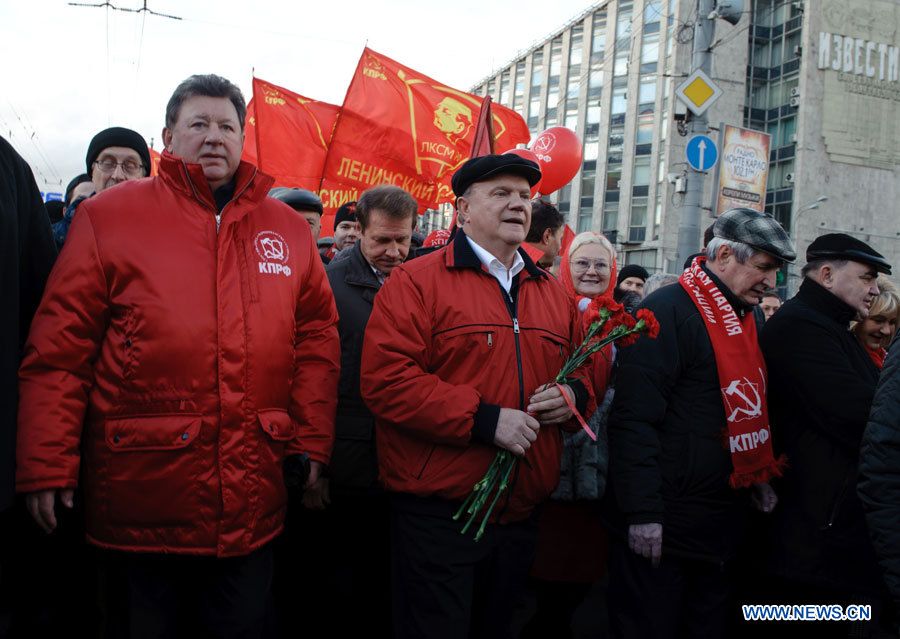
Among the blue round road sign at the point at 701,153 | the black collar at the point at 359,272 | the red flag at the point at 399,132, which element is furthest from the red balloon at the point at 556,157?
the black collar at the point at 359,272

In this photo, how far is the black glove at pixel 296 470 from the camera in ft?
8.46

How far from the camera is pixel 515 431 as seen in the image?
249cm

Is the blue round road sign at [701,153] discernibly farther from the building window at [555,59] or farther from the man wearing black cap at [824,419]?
the building window at [555,59]

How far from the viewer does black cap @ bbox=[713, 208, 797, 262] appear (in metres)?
2.97

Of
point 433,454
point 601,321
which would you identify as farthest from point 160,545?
point 601,321

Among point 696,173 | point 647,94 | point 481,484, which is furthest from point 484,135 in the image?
point 647,94

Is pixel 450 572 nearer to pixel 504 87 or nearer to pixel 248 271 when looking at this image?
pixel 248 271

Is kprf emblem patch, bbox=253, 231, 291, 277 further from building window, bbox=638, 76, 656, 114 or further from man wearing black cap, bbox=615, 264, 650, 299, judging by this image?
building window, bbox=638, 76, 656, 114

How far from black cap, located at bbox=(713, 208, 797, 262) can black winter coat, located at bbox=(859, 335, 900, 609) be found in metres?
0.92

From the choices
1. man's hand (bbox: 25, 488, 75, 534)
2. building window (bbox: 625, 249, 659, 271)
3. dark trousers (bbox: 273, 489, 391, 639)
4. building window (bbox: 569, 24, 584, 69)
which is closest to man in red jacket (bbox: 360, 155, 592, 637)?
dark trousers (bbox: 273, 489, 391, 639)

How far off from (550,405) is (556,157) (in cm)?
569

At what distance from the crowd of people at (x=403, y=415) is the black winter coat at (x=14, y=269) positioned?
1 centimetres

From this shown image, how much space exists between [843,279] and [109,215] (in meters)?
2.90

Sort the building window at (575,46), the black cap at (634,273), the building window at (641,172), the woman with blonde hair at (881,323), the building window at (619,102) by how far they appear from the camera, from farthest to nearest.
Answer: the building window at (575,46), the building window at (619,102), the building window at (641,172), the black cap at (634,273), the woman with blonde hair at (881,323)
